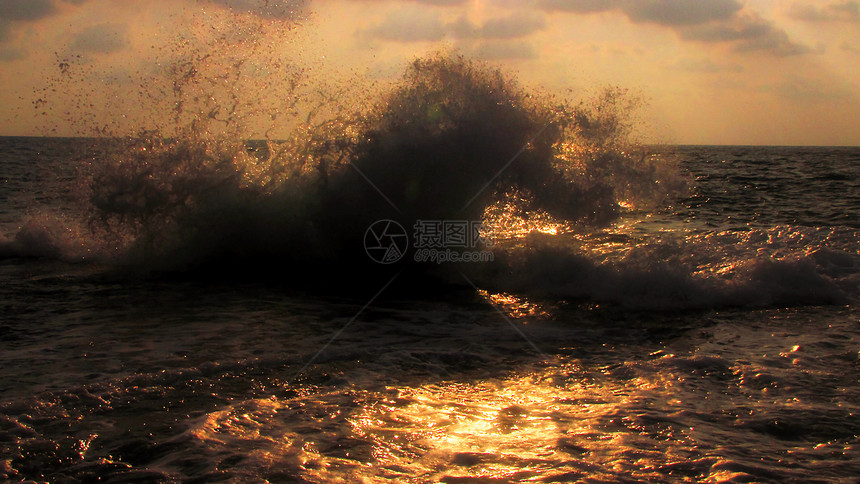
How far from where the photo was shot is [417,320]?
6.59m

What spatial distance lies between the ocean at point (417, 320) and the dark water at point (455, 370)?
0.03 metres

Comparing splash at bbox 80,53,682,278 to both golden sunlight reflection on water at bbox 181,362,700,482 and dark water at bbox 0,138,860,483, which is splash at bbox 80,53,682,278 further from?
golden sunlight reflection on water at bbox 181,362,700,482

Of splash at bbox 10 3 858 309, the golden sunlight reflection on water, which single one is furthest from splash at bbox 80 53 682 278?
the golden sunlight reflection on water

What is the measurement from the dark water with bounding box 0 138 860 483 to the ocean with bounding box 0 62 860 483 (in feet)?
0.08

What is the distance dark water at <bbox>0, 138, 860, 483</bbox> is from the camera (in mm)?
3342

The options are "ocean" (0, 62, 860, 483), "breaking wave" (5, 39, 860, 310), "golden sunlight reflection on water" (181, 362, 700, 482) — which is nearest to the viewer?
"golden sunlight reflection on water" (181, 362, 700, 482)

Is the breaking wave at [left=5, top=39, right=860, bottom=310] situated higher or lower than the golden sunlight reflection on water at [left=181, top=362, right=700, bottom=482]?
higher

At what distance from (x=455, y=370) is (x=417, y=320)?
1695 millimetres

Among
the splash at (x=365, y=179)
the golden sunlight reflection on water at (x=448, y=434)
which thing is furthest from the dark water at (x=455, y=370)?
the splash at (x=365, y=179)

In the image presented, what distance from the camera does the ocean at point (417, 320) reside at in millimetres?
3457

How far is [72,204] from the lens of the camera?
9.53 m

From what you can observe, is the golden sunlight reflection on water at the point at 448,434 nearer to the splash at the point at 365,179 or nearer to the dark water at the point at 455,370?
the dark water at the point at 455,370

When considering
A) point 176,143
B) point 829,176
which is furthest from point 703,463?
point 829,176

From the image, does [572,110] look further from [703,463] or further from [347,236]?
[703,463]
